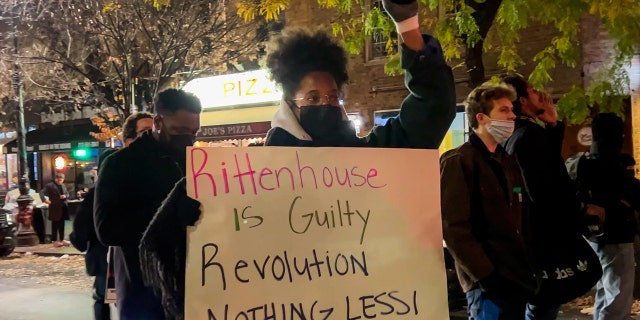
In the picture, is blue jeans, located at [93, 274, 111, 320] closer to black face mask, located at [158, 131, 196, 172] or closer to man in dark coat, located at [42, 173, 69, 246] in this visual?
black face mask, located at [158, 131, 196, 172]

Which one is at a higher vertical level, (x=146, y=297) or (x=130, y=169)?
(x=130, y=169)

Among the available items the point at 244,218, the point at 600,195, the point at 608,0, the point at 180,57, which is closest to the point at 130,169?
the point at 244,218

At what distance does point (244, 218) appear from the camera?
6.01ft

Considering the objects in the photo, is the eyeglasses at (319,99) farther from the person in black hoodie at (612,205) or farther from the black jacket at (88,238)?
the person in black hoodie at (612,205)

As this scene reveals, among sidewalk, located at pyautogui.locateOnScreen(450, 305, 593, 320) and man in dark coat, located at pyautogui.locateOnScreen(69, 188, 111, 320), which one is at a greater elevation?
man in dark coat, located at pyautogui.locateOnScreen(69, 188, 111, 320)

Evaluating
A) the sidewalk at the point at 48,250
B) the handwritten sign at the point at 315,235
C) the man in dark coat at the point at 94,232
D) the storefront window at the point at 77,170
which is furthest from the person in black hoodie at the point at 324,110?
the storefront window at the point at 77,170

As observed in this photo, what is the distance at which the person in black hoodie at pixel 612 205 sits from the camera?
503 centimetres

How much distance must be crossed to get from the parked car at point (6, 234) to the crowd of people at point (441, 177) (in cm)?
1225

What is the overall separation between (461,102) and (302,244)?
12.8 metres

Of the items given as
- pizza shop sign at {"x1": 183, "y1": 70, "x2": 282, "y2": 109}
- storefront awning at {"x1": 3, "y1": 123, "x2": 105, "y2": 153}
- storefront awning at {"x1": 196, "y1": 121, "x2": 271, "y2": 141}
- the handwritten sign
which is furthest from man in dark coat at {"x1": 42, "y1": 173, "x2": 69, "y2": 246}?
the handwritten sign

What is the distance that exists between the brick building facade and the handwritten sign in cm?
1050

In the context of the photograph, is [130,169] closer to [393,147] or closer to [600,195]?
[393,147]

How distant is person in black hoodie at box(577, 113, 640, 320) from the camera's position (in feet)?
16.5

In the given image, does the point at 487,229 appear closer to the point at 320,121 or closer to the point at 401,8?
the point at 320,121
